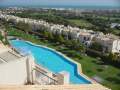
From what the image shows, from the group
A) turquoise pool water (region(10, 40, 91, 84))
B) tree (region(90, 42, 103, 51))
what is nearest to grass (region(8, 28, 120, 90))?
turquoise pool water (region(10, 40, 91, 84))

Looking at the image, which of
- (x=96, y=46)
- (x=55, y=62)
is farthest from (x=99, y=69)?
(x=96, y=46)

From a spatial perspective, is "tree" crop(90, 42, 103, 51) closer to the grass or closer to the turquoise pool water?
the grass

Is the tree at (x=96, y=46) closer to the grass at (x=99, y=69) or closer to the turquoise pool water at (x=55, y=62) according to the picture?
the grass at (x=99, y=69)

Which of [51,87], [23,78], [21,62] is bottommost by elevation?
[23,78]

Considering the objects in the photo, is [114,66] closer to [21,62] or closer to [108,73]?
[108,73]

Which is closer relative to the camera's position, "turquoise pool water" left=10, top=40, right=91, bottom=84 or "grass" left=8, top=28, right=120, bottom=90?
"grass" left=8, top=28, right=120, bottom=90

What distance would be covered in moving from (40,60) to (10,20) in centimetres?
2200

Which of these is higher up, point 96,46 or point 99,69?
point 96,46

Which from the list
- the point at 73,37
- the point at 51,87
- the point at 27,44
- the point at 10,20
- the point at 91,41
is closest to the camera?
the point at 51,87

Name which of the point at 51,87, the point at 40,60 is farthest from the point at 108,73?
the point at 51,87

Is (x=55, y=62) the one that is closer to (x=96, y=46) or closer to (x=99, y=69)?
(x=99, y=69)

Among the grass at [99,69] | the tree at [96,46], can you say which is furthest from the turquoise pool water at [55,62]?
the tree at [96,46]

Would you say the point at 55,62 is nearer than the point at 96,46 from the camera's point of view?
Yes

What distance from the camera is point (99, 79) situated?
1193 centimetres
